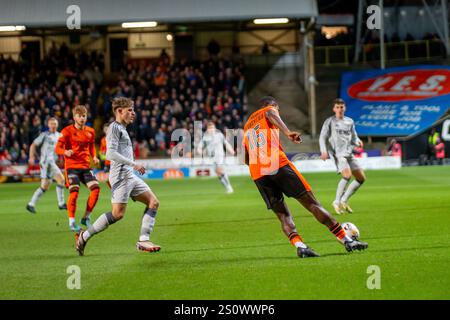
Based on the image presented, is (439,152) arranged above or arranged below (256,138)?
below

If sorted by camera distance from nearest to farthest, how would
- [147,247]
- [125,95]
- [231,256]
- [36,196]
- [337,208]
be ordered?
[231,256] → [147,247] → [337,208] → [36,196] → [125,95]

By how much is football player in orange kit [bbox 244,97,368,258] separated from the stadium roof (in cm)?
2812

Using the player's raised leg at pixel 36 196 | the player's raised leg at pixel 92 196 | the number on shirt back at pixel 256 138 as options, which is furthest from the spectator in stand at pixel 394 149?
the number on shirt back at pixel 256 138

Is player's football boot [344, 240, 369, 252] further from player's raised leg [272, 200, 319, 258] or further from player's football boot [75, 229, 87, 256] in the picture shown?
player's football boot [75, 229, 87, 256]

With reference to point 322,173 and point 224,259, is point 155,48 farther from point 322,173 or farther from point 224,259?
point 224,259

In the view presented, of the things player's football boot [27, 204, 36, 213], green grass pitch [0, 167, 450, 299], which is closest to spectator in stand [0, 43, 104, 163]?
player's football boot [27, 204, 36, 213]

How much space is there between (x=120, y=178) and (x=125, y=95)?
27466 millimetres

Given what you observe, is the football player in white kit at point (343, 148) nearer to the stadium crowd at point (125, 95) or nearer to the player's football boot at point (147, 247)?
the player's football boot at point (147, 247)

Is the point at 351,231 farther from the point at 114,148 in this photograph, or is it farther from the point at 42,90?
the point at 42,90

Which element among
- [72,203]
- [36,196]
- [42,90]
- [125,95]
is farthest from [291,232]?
[42,90]

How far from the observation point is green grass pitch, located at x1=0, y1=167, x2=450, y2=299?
8266mm

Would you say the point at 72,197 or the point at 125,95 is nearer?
the point at 72,197

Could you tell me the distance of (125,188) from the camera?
11.1 m

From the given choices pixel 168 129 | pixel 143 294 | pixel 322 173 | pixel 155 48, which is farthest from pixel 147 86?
pixel 143 294
